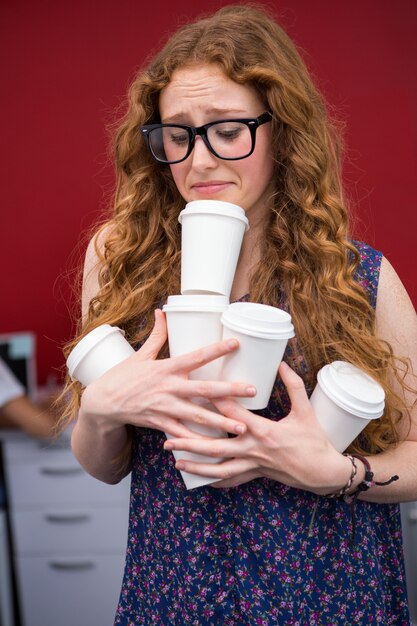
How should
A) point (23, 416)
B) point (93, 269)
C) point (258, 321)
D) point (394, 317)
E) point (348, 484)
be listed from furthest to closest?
point (23, 416) < point (93, 269) < point (394, 317) < point (348, 484) < point (258, 321)

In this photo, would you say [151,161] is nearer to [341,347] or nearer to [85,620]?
[341,347]

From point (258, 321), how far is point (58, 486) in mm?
2258

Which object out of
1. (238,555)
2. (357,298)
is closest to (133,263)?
(357,298)

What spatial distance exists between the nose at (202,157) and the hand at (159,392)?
26 centimetres

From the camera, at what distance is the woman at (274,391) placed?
42.4 inches

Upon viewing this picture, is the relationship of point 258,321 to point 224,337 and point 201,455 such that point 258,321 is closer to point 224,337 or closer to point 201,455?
point 224,337

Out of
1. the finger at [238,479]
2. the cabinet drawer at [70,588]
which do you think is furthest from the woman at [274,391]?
the cabinet drawer at [70,588]

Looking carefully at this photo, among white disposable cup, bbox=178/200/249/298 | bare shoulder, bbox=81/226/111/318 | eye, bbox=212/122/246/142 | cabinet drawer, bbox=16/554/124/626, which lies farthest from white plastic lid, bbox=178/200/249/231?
cabinet drawer, bbox=16/554/124/626

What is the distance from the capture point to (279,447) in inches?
40.8

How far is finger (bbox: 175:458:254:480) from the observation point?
1040 mm

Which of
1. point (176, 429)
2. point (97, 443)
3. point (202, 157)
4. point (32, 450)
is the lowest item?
point (32, 450)

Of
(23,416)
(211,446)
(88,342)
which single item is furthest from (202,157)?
(23,416)

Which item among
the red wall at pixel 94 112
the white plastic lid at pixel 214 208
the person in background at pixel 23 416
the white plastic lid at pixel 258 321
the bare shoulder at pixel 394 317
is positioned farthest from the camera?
the red wall at pixel 94 112

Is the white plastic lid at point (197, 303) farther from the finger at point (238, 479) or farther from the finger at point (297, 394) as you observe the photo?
the finger at point (238, 479)
